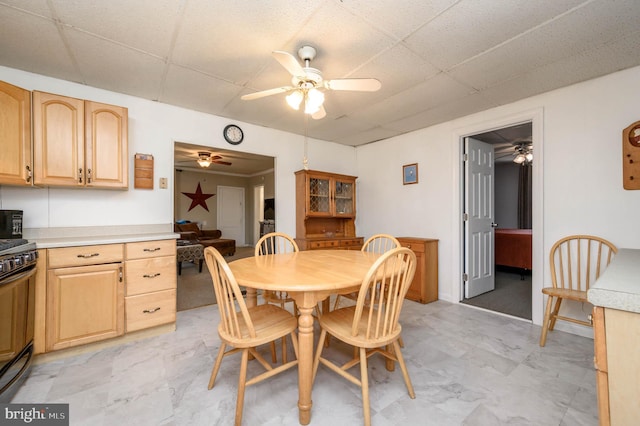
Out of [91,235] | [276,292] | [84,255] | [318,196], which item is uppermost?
[318,196]

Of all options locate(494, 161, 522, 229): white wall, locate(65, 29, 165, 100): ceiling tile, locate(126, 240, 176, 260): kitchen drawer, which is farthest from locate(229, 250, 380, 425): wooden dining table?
locate(494, 161, 522, 229): white wall

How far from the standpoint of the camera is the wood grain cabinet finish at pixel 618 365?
713 mm

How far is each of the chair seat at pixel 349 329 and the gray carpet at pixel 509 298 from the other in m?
2.18

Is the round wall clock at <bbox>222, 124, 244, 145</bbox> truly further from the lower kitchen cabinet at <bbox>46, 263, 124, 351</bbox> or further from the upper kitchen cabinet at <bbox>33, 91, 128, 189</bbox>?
the lower kitchen cabinet at <bbox>46, 263, 124, 351</bbox>

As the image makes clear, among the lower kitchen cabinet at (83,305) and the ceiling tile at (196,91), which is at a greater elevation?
the ceiling tile at (196,91)

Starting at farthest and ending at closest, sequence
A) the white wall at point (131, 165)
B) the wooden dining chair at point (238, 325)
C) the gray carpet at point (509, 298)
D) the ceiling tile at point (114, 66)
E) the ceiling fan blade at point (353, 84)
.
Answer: the gray carpet at point (509, 298)
the white wall at point (131, 165)
the ceiling tile at point (114, 66)
the ceiling fan blade at point (353, 84)
the wooden dining chair at point (238, 325)

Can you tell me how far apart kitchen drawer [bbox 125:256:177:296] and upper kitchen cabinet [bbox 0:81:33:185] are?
99 centimetres

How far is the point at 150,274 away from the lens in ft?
7.54

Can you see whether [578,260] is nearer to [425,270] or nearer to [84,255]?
[425,270]

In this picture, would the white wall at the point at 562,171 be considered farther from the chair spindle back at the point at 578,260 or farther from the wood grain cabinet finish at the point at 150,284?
the wood grain cabinet finish at the point at 150,284

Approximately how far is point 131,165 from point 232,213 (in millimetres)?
5607

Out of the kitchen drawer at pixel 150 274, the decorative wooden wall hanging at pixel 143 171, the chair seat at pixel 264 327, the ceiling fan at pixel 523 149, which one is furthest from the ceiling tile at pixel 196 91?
the ceiling fan at pixel 523 149

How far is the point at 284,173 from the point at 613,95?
3430 millimetres

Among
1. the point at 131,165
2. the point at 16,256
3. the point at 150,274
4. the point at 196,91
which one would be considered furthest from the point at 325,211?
the point at 16,256
